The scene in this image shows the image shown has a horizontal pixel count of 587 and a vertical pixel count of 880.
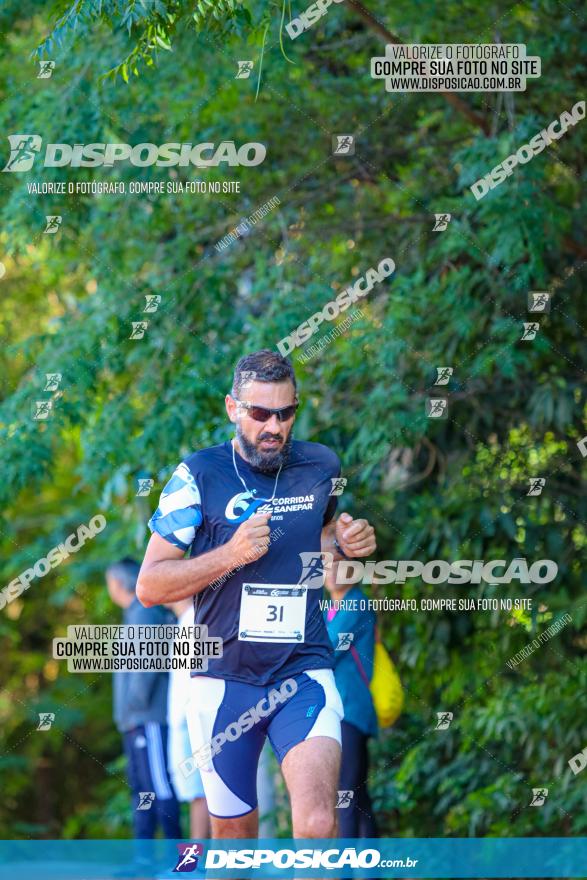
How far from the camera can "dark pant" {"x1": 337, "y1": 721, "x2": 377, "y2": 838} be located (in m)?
5.77

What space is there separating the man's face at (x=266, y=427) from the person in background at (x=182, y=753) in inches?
71.1

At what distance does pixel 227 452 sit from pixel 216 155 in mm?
2876

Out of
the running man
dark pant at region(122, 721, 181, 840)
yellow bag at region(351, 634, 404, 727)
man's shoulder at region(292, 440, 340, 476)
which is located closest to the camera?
the running man

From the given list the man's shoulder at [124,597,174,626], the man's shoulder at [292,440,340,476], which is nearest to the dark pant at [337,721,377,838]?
the man's shoulder at [124,597,174,626]

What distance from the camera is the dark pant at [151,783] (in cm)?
661

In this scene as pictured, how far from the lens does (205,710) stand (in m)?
4.67

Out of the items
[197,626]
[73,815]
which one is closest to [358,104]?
[197,626]

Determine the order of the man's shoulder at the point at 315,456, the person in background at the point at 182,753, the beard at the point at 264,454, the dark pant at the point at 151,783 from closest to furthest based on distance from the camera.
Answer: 1. the beard at the point at 264,454
2. the man's shoulder at the point at 315,456
3. the person in background at the point at 182,753
4. the dark pant at the point at 151,783

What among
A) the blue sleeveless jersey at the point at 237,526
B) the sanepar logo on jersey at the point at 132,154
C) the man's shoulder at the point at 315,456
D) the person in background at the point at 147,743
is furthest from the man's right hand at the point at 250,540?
the sanepar logo on jersey at the point at 132,154

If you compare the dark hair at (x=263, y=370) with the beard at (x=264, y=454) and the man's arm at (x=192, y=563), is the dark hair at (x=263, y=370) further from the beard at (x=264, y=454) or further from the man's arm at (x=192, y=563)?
the man's arm at (x=192, y=563)

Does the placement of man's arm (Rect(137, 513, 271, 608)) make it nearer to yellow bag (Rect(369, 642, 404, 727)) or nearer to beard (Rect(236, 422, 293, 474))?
beard (Rect(236, 422, 293, 474))

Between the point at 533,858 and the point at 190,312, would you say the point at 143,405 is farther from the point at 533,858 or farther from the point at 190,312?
the point at 533,858

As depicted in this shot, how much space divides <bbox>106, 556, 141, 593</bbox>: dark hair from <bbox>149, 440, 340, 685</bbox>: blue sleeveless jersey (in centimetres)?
212

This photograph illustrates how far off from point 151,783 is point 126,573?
3.79 ft
